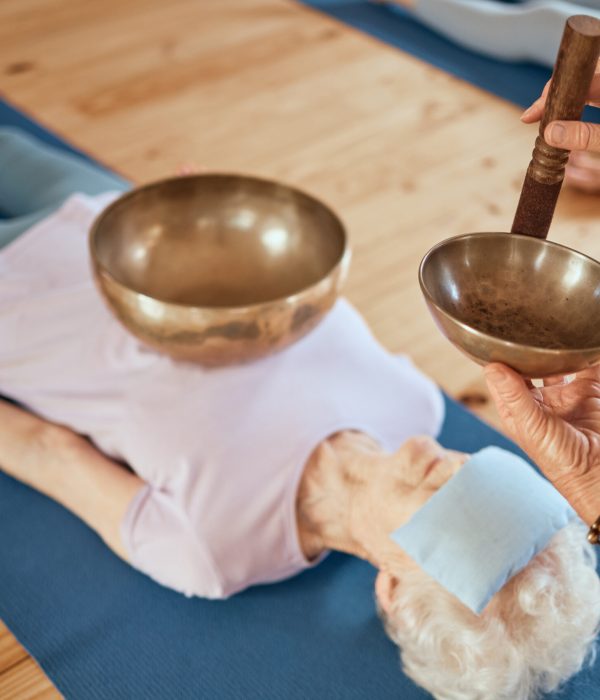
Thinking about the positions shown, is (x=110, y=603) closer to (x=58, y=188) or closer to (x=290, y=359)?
(x=290, y=359)

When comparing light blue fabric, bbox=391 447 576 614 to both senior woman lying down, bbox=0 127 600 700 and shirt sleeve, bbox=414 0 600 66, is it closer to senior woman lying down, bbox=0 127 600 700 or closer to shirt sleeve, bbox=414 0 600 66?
senior woman lying down, bbox=0 127 600 700

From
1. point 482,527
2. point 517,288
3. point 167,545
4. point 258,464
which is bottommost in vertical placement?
point 167,545

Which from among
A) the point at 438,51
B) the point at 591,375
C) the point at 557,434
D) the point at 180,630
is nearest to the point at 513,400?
the point at 557,434

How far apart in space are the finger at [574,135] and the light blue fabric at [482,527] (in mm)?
597

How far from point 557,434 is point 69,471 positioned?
915 millimetres

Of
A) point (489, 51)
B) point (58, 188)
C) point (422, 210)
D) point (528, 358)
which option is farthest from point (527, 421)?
point (489, 51)

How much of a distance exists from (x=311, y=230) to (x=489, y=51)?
1978 millimetres

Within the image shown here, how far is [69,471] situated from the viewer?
5.17ft

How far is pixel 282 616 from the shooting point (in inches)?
58.9

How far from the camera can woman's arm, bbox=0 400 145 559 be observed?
152 centimetres

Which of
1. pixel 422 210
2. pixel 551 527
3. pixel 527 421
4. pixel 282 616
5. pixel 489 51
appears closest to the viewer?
pixel 527 421

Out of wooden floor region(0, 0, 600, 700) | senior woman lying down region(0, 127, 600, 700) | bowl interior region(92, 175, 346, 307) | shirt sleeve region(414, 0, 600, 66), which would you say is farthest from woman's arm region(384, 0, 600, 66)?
senior woman lying down region(0, 127, 600, 700)

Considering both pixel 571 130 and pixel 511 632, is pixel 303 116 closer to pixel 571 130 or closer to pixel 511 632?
pixel 511 632

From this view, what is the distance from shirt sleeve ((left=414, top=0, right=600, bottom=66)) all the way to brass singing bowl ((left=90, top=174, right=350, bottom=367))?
1.11 metres
